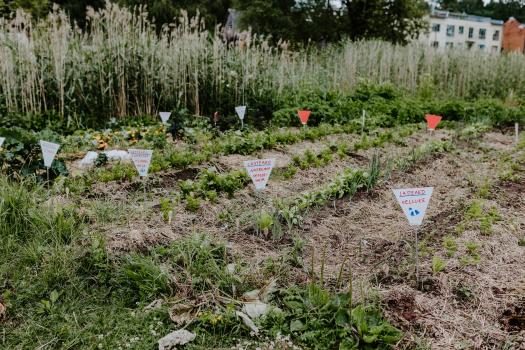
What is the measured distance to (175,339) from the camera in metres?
2.34

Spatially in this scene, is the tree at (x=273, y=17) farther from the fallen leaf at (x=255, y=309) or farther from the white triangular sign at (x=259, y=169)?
the fallen leaf at (x=255, y=309)

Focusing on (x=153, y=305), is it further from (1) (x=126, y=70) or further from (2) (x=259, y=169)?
(1) (x=126, y=70)

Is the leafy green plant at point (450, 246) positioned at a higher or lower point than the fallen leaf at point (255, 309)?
higher

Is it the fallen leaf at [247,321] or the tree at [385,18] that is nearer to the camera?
the fallen leaf at [247,321]

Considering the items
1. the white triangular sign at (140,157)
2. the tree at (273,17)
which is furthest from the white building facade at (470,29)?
the white triangular sign at (140,157)

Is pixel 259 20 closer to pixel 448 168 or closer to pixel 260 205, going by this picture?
pixel 448 168

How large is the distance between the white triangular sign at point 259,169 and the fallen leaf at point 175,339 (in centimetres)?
138

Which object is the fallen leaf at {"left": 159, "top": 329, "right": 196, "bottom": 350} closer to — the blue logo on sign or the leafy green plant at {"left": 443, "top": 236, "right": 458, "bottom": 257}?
the blue logo on sign

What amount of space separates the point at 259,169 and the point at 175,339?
4.95 feet

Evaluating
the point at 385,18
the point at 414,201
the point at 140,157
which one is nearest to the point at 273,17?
the point at 385,18

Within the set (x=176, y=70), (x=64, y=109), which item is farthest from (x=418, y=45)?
(x=64, y=109)

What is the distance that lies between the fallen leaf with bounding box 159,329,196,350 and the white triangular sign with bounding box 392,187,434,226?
1401 mm

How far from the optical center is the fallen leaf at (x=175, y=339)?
2309 millimetres

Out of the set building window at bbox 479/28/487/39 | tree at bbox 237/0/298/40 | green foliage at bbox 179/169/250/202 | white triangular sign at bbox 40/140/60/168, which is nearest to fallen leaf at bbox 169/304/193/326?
green foliage at bbox 179/169/250/202
